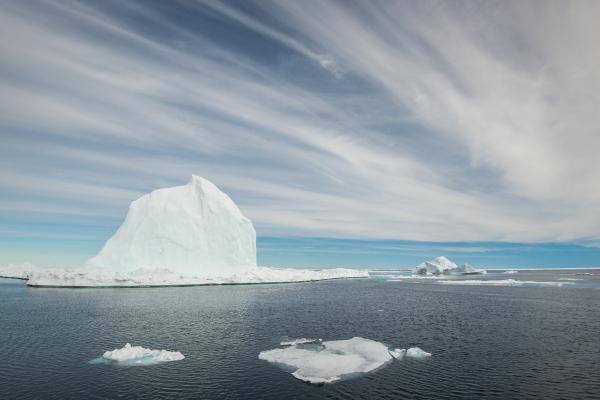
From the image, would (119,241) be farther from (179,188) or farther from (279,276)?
(279,276)

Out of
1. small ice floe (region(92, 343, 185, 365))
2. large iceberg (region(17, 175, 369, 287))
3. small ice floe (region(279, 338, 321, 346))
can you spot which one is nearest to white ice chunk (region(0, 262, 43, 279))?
large iceberg (region(17, 175, 369, 287))

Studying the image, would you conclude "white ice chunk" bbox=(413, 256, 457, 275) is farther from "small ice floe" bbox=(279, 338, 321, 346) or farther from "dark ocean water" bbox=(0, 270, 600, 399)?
"small ice floe" bbox=(279, 338, 321, 346)

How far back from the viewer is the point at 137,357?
22250 mm

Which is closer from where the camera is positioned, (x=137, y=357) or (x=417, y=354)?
(x=137, y=357)

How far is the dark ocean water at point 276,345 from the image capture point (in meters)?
17.8

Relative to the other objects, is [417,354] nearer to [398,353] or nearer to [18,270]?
[398,353]

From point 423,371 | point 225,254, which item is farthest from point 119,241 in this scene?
point 423,371

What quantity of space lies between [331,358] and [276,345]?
6322 mm

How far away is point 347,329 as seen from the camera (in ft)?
108

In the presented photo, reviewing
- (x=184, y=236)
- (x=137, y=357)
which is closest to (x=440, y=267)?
(x=184, y=236)

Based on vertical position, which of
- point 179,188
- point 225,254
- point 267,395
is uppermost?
point 179,188

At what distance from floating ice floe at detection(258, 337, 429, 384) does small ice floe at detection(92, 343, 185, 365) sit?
556 centimetres

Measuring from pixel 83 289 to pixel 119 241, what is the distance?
18884 millimetres

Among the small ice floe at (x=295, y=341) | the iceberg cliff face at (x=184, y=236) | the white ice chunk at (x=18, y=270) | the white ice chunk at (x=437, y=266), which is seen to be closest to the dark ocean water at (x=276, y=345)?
the small ice floe at (x=295, y=341)
